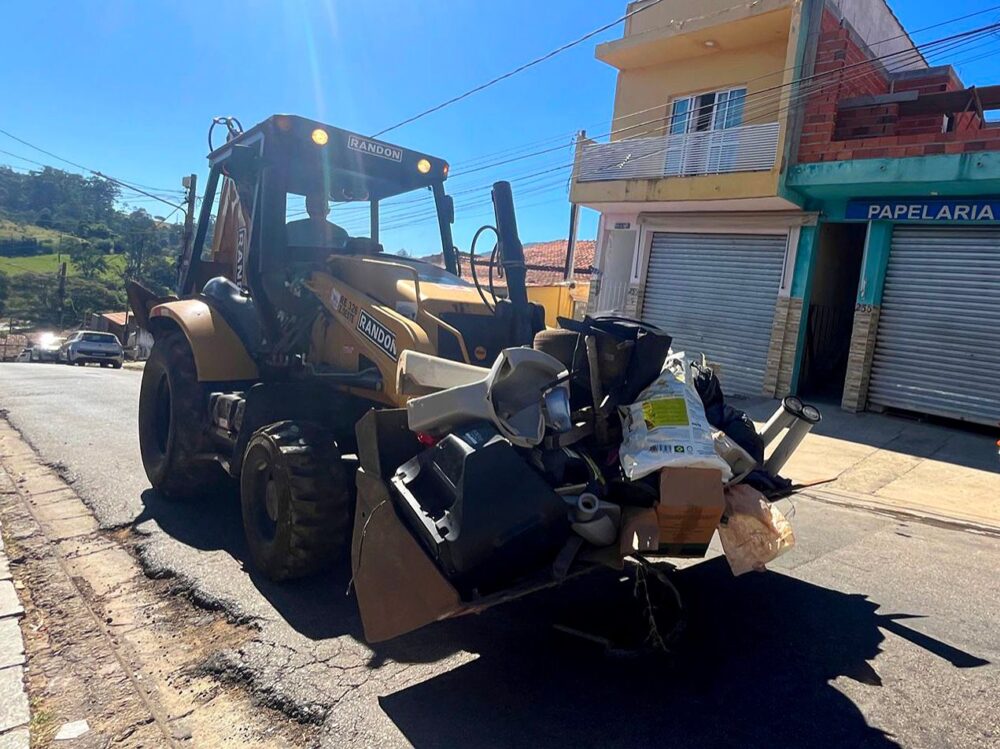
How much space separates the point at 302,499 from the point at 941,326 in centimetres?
1110

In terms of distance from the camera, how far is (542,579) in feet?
9.48

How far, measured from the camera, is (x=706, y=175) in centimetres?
1308

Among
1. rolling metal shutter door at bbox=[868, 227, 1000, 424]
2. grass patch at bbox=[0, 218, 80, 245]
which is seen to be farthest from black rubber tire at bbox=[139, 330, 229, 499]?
grass patch at bbox=[0, 218, 80, 245]

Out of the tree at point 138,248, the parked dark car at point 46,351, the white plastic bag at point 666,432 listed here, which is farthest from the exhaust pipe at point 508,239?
the tree at point 138,248

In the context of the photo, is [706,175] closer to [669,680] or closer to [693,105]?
[693,105]

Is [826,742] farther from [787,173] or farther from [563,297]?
[563,297]

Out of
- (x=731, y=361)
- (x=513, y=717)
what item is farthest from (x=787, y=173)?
(x=513, y=717)

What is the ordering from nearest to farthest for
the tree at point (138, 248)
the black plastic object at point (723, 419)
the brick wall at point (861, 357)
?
the black plastic object at point (723, 419)
the brick wall at point (861, 357)
the tree at point (138, 248)

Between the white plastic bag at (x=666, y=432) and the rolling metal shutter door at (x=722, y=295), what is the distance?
1033 centimetres

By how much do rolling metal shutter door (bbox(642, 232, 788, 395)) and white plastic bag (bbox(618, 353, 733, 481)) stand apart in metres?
10.3

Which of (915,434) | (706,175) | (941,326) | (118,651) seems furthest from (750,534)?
(706,175)

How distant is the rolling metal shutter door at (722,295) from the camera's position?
13352 millimetres

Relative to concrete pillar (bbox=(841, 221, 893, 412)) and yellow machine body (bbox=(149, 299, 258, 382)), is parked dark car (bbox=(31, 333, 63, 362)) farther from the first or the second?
concrete pillar (bbox=(841, 221, 893, 412))

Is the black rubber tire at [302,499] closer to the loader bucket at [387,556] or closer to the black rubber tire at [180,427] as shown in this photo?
the loader bucket at [387,556]
